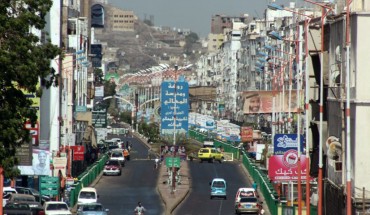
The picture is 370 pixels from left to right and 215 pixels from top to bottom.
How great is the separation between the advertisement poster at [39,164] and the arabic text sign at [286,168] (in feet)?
81.5

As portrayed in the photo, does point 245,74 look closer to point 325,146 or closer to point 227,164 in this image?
point 227,164

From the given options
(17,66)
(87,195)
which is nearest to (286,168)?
(17,66)

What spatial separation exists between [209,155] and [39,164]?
37.0 meters

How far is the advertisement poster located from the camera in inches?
3004

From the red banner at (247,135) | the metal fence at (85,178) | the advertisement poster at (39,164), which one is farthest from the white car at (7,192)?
the red banner at (247,135)

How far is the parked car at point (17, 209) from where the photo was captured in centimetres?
5697

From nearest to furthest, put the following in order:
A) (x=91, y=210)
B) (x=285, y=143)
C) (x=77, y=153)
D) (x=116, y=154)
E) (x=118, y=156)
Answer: (x=285, y=143) < (x=91, y=210) < (x=77, y=153) < (x=118, y=156) < (x=116, y=154)

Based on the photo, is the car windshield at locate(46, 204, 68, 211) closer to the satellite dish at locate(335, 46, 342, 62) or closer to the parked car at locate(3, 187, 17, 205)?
the parked car at locate(3, 187, 17, 205)

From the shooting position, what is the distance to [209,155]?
370 feet

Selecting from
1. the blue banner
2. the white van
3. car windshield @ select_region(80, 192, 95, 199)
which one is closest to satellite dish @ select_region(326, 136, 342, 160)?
the blue banner

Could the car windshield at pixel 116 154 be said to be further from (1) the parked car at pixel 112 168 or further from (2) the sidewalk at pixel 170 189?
(1) the parked car at pixel 112 168

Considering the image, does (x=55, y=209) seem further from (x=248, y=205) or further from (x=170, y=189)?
(x=170, y=189)

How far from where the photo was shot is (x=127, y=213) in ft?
232

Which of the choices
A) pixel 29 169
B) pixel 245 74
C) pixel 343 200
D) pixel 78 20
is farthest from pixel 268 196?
pixel 245 74
